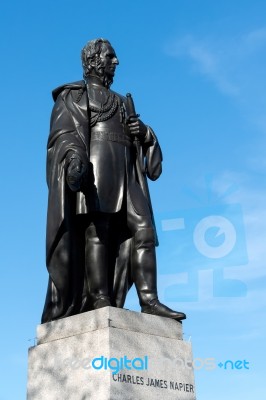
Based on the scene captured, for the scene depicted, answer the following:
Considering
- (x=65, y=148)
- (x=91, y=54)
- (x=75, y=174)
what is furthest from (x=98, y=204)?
(x=91, y=54)

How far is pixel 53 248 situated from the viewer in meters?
8.74

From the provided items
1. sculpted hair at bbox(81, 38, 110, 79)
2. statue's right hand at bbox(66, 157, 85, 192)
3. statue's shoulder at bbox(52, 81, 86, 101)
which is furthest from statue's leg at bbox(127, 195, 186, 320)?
sculpted hair at bbox(81, 38, 110, 79)

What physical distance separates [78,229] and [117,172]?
2.99ft

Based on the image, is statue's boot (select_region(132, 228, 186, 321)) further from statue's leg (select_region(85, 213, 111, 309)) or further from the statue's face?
the statue's face

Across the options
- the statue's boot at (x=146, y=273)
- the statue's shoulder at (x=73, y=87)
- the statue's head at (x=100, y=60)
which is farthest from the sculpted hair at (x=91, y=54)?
the statue's boot at (x=146, y=273)

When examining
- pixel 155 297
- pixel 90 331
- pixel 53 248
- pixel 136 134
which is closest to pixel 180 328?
pixel 155 297

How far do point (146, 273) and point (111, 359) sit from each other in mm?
1570

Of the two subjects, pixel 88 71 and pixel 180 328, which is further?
pixel 88 71

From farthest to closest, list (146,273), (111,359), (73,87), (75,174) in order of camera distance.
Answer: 1. (73,87)
2. (146,273)
3. (75,174)
4. (111,359)

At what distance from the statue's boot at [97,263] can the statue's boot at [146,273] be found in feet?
1.34

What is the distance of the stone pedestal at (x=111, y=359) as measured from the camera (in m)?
7.73

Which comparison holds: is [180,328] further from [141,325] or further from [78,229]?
[78,229]

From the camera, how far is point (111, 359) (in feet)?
25.3

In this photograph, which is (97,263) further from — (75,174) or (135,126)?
(135,126)
